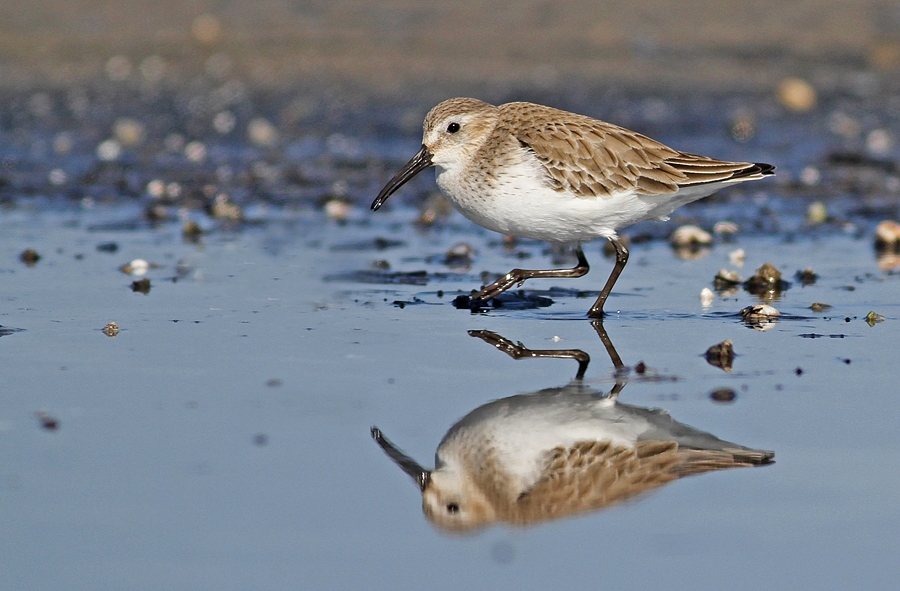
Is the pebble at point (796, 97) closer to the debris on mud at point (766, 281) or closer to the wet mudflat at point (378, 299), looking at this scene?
the wet mudflat at point (378, 299)

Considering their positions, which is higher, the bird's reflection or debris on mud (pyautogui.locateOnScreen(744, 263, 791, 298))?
the bird's reflection

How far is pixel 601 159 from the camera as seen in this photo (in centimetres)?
745

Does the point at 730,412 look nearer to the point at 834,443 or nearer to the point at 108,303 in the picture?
the point at 834,443

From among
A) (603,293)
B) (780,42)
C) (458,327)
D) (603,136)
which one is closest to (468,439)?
(458,327)

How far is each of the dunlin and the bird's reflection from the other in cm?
203

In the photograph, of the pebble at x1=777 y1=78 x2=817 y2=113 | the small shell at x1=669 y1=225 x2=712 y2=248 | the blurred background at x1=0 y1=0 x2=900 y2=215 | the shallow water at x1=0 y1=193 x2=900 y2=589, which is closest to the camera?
the shallow water at x1=0 y1=193 x2=900 y2=589

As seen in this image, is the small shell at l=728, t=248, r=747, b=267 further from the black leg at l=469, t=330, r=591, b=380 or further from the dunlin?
the black leg at l=469, t=330, r=591, b=380

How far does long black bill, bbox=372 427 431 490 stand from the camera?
4.59 metres

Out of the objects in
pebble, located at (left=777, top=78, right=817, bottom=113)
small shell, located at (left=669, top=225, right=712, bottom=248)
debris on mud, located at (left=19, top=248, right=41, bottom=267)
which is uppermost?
pebble, located at (left=777, top=78, right=817, bottom=113)

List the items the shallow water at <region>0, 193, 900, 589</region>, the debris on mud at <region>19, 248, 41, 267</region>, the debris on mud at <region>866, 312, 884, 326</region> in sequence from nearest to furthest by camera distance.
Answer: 1. the shallow water at <region>0, 193, 900, 589</region>
2. the debris on mud at <region>866, 312, 884, 326</region>
3. the debris on mud at <region>19, 248, 41, 267</region>

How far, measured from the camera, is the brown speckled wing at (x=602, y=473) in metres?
4.35

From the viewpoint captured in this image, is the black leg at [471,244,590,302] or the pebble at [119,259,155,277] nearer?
the black leg at [471,244,590,302]

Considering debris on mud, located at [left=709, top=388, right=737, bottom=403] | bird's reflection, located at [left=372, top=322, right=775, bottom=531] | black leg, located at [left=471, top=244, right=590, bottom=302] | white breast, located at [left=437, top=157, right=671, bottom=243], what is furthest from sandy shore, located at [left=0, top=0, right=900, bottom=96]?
bird's reflection, located at [left=372, top=322, right=775, bottom=531]

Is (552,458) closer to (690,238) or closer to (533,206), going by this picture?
(533,206)
